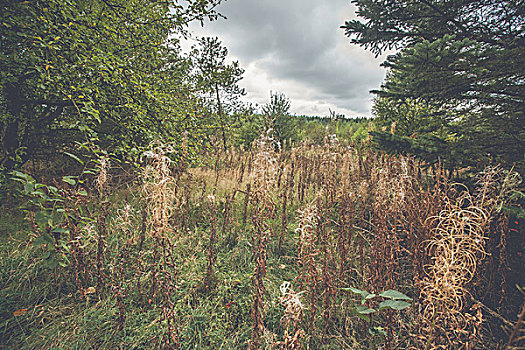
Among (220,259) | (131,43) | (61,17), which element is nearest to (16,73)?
(61,17)

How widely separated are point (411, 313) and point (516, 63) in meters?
3.00

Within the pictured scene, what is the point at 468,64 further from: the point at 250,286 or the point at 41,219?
the point at 41,219

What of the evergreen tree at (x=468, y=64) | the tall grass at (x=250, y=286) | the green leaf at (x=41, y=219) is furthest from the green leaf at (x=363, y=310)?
the evergreen tree at (x=468, y=64)

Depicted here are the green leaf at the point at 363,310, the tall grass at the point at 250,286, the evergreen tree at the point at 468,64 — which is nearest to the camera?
the green leaf at the point at 363,310

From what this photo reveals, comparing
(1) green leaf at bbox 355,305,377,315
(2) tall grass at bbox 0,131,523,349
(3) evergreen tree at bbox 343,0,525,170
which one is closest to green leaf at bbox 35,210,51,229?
(2) tall grass at bbox 0,131,523,349

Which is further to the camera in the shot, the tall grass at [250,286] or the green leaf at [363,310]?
the tall grass at [250,286]

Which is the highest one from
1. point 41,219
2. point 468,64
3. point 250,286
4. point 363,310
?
point 468,64

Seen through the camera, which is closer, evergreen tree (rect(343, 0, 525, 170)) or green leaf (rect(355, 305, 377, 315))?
green leaf (rect(355, 305, 377, 315))

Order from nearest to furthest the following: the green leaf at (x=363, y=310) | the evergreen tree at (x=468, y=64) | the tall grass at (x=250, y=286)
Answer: the green leaf at (x=363, y=310)
the tall grass at (x=250, y=286)
the evergreen tree at (x=468, y=64)

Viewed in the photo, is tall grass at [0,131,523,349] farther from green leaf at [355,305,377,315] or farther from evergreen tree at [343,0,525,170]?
evergreen tree at [343,0,525,170]

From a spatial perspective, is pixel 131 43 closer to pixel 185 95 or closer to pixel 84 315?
pixel 185 95

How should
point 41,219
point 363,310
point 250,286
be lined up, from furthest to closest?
point 250,286, point 41,219, point 363,310

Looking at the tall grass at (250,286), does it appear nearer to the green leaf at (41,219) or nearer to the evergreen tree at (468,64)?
the green leaf at (41,219)

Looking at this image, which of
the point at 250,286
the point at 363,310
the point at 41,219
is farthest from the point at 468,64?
the point at 41,219
